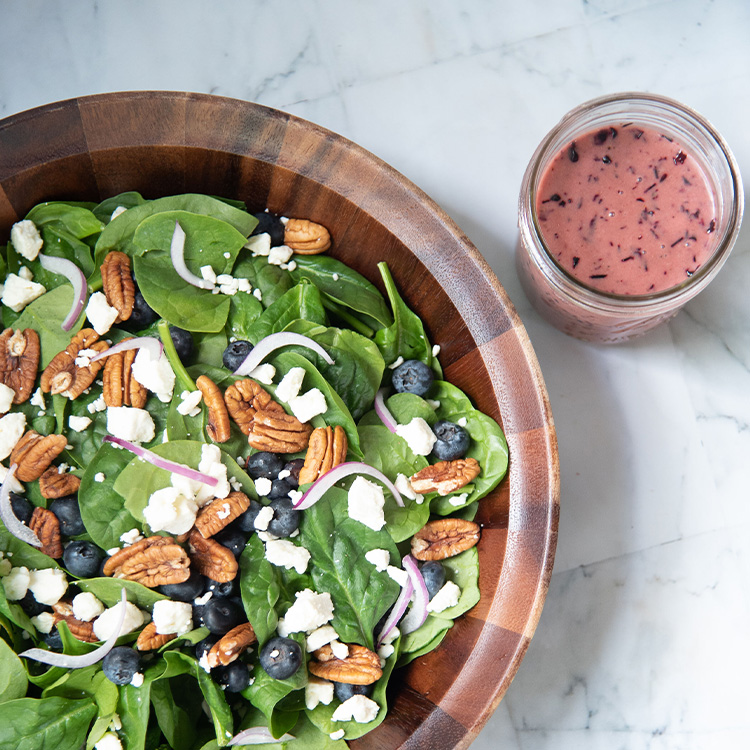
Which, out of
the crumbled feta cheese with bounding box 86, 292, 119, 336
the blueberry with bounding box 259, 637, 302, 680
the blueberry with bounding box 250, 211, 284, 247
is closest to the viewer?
the blueberry with bounding box 259, 637, 302, 680

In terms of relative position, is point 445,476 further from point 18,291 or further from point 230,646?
point 18,291

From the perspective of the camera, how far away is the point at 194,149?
134cm

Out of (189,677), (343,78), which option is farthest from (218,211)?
(189,677)

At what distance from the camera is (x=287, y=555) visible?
1.27 m

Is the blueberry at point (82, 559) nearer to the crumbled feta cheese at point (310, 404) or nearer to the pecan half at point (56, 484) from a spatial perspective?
the pecan half at point (56, 484)

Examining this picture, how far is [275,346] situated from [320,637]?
0.52 metres

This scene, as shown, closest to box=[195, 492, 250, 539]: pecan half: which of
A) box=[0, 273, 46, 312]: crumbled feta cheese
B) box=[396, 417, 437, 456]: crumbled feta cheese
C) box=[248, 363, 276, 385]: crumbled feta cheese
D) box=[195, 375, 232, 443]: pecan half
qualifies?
box=[195, 375, 232, 443]: pecan half

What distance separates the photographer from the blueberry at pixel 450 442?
1349mm

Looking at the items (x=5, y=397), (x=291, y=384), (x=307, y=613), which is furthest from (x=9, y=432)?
(x=307, y=613)

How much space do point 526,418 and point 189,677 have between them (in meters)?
0.79

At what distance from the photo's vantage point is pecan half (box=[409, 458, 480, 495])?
1.32 meters

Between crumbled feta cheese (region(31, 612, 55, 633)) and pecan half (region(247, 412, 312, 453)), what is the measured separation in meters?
0.46

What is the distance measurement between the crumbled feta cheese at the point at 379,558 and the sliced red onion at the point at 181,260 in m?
0.58

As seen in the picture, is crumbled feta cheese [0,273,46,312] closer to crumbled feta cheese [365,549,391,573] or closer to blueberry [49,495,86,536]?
blueberry [49,495,86,536]
